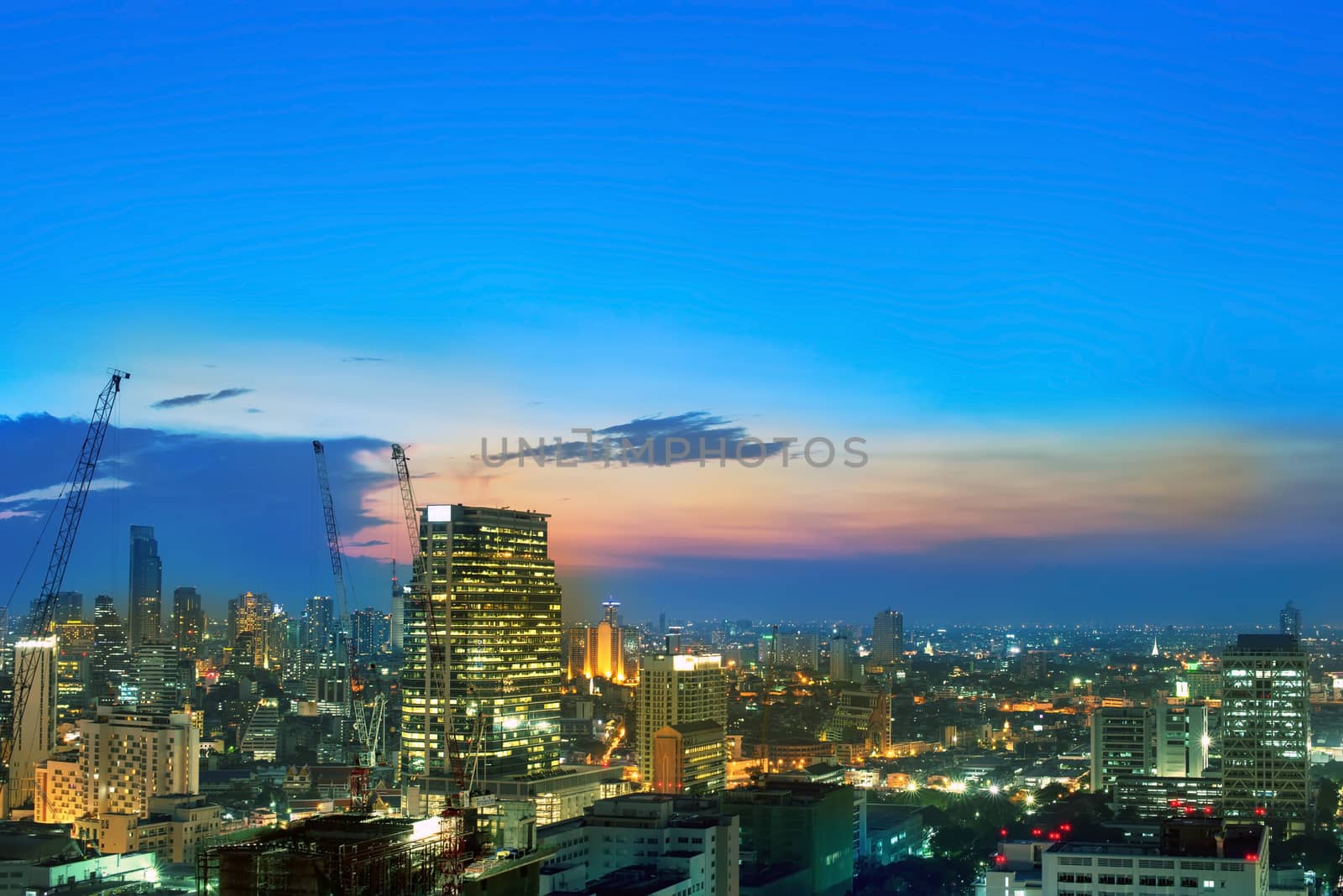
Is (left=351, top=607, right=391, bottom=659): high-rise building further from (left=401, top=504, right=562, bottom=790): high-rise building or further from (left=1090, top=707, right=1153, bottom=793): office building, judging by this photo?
(left=1090, top=707, right=1153, bottom=793): office building

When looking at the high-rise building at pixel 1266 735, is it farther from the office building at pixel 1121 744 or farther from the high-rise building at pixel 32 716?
the high-rise building at pixel 32 716

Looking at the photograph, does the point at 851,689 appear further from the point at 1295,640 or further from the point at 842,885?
the point at 842,885

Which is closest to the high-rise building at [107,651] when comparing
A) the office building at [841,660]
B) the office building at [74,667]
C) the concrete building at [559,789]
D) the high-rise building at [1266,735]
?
the office building at [74,667]

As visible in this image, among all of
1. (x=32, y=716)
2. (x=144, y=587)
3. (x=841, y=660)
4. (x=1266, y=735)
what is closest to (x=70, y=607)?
(x=144, y=587)

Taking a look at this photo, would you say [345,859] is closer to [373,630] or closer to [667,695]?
[667,695]

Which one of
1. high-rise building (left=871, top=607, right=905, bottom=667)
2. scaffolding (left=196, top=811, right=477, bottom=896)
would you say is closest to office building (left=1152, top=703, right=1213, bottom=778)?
scaffolding (left=196, top=811, right=477, bottom=896)

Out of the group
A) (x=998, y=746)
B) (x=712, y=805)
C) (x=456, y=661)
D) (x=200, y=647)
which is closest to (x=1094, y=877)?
(x=712, y=805)
